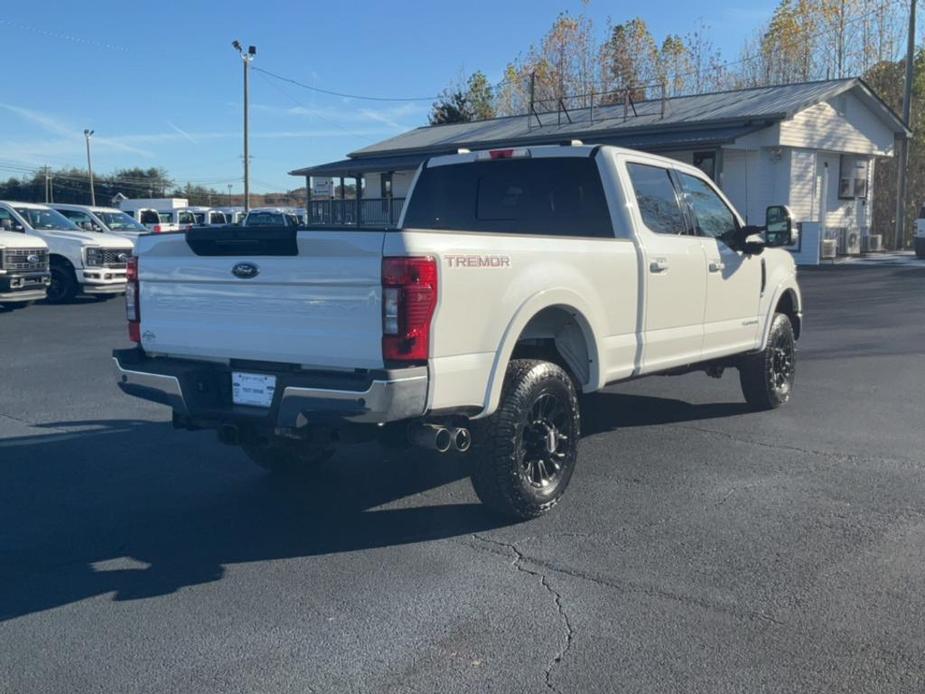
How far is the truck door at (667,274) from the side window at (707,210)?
23 cm

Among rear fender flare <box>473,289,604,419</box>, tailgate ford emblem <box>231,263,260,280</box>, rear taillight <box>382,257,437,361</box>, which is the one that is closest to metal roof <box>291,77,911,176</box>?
rear fender flare <box>473,289,604,419</box>

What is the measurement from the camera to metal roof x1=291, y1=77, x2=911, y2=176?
2575 centimetres

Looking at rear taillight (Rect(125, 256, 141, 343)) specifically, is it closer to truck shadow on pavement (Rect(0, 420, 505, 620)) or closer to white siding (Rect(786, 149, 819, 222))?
truck shadow on pavement (Rect(0, 420, 505, 620))

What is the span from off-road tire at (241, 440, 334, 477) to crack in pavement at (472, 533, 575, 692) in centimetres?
166

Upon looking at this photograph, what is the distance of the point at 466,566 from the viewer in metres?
4.74

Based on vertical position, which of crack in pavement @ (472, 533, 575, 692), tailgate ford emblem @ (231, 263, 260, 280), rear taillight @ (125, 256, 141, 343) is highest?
tailgate ford emblem @ (231, 263, 260, 280)

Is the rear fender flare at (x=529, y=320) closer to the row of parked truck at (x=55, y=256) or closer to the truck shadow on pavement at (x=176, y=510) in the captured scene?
the truck shadow on pavement at (x=176, y=510)

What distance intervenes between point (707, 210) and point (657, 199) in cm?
86

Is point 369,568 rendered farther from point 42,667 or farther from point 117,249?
point 117,249

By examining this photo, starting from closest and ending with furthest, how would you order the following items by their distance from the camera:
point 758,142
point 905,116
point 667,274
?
point 667,274, point 758,142, point 905,116

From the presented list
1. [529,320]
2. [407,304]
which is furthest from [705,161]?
[407,304]

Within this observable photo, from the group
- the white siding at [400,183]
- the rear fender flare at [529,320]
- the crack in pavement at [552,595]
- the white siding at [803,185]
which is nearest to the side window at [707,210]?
the rear fender flare at [529,320]

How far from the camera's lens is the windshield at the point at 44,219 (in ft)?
63.5

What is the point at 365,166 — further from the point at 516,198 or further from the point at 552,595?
the point at 552,595
